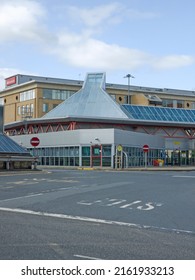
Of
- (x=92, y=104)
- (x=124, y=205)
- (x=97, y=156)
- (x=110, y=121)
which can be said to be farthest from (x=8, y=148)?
(x=92, y=104)

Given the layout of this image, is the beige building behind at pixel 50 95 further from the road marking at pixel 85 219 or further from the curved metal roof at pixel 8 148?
the road marking at pixel 85 219

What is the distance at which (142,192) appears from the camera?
20.8 m

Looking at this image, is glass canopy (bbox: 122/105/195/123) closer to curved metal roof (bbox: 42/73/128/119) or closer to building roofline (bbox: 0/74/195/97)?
curved metal roof (bbox: 42/73/128/119)

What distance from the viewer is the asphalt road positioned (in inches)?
327

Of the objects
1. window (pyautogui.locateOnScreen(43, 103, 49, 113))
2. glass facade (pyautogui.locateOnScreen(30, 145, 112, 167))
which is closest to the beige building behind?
window (pyautogui.locateOnScreen(43, 103, 49, 113))

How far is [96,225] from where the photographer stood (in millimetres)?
11742

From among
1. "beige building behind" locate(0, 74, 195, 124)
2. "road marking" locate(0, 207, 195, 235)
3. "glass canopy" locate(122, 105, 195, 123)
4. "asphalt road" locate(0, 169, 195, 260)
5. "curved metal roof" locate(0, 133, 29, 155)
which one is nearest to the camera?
"asphalt road" locate(0, 169, 195, 260)

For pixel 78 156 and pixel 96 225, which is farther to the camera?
pixel 78 156

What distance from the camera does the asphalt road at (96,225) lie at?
27.3 ft

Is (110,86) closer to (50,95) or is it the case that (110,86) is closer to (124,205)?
(50,95)

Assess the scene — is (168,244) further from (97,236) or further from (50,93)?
(50,93)

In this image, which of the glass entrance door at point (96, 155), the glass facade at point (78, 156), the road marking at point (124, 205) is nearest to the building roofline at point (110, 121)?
the glass facade at point (78, 156)
